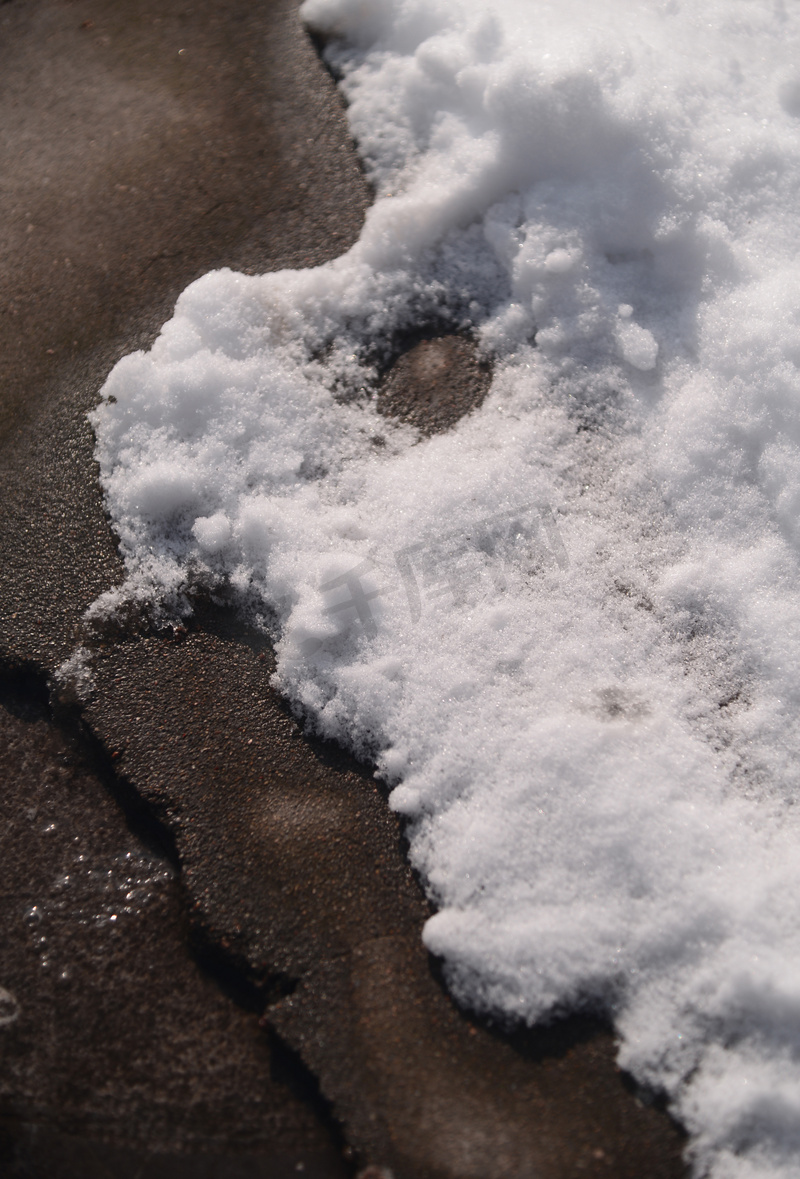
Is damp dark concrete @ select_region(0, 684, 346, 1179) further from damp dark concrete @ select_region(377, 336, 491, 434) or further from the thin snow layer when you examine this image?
damp dark concrete @ select_region(377, 336, 491, 434)

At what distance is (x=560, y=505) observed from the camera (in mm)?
2082

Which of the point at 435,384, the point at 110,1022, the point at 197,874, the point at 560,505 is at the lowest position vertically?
the point at 110,1022

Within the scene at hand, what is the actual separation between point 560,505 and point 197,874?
53.5 inches

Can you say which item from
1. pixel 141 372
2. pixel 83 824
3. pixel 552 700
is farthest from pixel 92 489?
pixel 552 700

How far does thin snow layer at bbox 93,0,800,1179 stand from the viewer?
5.31 feet

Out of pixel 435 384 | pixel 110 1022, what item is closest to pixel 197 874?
pixel 110 1022

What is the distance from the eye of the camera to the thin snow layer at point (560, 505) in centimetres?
162

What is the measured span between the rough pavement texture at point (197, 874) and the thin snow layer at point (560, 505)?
0.37 feet

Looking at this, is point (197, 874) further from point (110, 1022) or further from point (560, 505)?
point (560, 505)

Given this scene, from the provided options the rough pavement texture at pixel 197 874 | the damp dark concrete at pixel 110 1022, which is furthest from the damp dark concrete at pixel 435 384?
the damp dark concrete at pixel 110 1022

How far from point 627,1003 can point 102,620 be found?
1.59 meters

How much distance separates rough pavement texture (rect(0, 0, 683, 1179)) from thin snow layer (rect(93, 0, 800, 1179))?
11cm

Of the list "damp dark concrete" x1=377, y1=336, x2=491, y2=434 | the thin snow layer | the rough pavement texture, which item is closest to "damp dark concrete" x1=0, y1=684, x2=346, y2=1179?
the rough pavement texture

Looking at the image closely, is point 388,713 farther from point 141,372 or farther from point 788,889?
point 141,372
